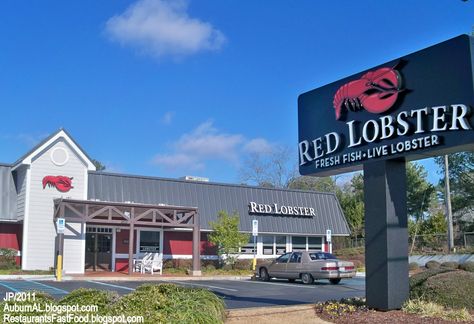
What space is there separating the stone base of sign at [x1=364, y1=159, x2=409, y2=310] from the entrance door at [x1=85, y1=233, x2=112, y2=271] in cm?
2180

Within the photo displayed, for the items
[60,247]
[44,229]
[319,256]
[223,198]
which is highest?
[223,198]

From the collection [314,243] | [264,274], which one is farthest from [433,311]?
[314,243]

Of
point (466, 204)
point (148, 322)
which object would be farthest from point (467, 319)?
point (466, 204)

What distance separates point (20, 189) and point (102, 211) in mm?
5307

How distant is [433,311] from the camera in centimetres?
1154

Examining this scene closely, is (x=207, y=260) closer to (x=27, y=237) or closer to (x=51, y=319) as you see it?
(x=27, y=237)

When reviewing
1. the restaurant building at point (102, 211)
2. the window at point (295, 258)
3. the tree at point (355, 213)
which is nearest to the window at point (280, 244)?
the restaurant building at point (102, 211)

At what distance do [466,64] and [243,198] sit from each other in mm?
26981

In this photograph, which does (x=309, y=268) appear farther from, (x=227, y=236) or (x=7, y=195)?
(x=7, y=195)

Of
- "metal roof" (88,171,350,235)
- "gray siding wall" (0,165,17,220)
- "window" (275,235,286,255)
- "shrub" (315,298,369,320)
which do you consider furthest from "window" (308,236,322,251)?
"shrub" (315,298,369,320)

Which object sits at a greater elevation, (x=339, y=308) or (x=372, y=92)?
(x=372, y=92)

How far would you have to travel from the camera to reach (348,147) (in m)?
13.6

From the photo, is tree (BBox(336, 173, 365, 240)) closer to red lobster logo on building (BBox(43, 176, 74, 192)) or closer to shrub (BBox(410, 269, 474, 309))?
red lobster logo on building (BBox(43, 176, 74, 192))

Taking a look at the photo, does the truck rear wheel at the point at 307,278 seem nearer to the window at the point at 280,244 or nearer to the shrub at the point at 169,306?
the window at the point at 280,244
